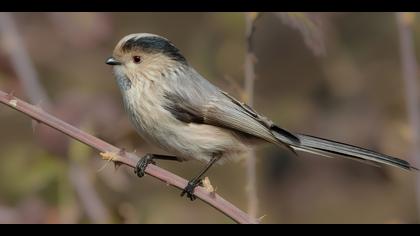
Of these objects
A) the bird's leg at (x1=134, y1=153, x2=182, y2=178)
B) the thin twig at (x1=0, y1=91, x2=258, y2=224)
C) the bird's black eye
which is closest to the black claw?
the bird's leg at (x1=134, y1=153, x2=182, y2=178)

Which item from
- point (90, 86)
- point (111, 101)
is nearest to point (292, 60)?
point (90, 86)

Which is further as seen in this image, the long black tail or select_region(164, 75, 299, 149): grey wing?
select_region(164, 75, 299, 149): grey wing

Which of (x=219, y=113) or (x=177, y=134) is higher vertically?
(x=219, y=113)

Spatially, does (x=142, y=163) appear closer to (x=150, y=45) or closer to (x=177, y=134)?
(x=177, y=134)

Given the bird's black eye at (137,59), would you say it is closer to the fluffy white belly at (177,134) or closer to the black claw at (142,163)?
the fluffy white belly at (177,134)

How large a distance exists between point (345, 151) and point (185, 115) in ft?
2.65

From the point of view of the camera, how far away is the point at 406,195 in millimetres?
5336

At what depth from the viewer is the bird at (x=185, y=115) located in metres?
3.61

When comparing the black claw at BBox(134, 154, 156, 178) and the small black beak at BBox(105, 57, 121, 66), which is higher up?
the small black beak at BBox(105, 57, 121, 66)

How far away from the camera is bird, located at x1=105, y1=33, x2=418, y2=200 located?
361 cm

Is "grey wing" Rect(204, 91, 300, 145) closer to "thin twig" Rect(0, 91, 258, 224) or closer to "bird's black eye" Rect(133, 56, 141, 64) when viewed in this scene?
"bird's black eye" Rect(133, 56, 141, 64)

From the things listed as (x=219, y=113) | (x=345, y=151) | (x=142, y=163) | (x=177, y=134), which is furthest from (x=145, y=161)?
(x=345, y=151)

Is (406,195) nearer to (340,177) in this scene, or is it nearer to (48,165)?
(340,177)

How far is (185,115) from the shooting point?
3.71 meters
